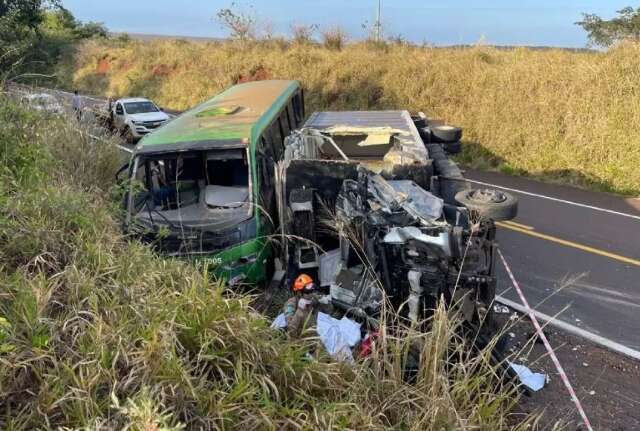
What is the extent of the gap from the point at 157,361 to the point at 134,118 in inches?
675

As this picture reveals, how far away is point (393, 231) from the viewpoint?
16.4 feet

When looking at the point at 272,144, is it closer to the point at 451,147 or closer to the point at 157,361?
the point at 451,147

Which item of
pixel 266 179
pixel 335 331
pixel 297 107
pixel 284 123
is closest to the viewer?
pixel 335 331

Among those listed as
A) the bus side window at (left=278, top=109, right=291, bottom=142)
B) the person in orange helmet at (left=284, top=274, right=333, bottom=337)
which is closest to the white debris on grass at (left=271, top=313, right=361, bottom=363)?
the person in orange helmet at (left=284, top=274, right=333, bottom=337)

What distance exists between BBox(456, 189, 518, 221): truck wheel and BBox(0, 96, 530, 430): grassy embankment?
217cm

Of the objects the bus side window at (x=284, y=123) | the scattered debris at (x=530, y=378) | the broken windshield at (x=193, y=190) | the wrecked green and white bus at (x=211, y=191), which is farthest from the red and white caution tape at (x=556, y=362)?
the bus side window at (x=284, y=123)

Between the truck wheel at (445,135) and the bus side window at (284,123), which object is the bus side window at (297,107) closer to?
the bus side window at (284,123)

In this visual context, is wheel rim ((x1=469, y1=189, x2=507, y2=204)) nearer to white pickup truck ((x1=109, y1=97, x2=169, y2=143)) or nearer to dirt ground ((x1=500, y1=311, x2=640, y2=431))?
dirt ground ((x1=500, y1=311, x2=640, y2=431))

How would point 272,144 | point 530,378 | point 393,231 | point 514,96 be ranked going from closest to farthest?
1. point 530,378
2. point 393,231
3. point 272,144
4. point 514,96

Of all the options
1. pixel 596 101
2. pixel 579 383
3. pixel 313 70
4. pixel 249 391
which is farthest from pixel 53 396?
pixel 313 70

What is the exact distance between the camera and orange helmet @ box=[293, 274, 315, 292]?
225 inches

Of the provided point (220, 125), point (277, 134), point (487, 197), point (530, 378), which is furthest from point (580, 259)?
point (220, 125)

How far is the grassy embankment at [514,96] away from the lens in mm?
12992

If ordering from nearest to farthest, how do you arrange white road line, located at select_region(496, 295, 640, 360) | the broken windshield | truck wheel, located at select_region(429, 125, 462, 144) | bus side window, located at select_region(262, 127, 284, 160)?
white road line, located at select_region(496, 295, 640, 360)
the broken windshield
bus side window, located at select_region(262, 127, 284, 160)
truck wheel, located at select_region(429, 125, 462, 144)
